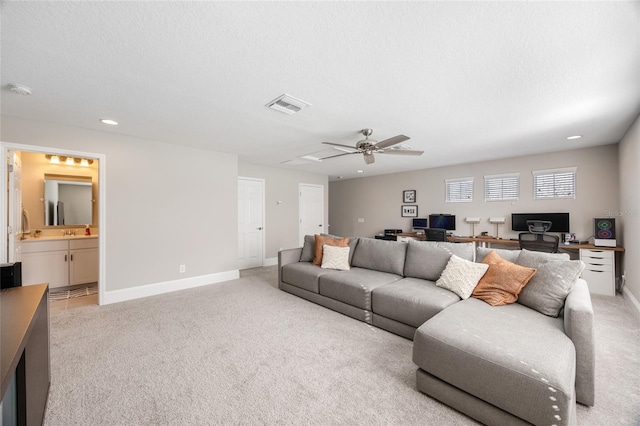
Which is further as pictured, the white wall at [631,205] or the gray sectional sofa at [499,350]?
the white wall at [631,205]

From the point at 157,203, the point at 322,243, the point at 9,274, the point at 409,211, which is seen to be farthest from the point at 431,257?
the point at 157,203

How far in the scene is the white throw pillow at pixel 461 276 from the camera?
2545mm

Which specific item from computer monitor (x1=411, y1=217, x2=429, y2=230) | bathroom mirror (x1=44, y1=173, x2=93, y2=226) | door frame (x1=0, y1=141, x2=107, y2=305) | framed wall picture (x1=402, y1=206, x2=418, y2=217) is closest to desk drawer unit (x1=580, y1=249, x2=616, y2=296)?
computer monitor (x1=411, y1=217, x2=429, y2=230)

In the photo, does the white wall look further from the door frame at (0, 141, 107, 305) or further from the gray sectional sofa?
the door frame at (0, 141, 107, 305)

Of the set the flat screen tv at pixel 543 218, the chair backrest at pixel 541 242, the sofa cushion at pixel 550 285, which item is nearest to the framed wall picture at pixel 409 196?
the flat screen tv at pixel 543 218

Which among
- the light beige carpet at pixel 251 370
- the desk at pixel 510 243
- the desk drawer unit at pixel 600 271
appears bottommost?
the light beige carpet at pixel 251 370

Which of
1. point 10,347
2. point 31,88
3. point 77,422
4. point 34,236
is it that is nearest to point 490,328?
point 10,347

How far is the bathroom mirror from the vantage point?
14.3 feet

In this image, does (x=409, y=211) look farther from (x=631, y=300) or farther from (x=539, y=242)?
(x=631, y=300)

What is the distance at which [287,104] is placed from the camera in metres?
2.63

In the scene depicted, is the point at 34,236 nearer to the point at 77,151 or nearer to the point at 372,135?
the point at 77,151

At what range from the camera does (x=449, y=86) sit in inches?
90.3

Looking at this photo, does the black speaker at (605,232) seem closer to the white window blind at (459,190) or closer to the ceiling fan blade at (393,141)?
the white window blind at (459,190)

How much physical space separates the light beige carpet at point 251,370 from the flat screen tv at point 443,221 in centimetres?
292
